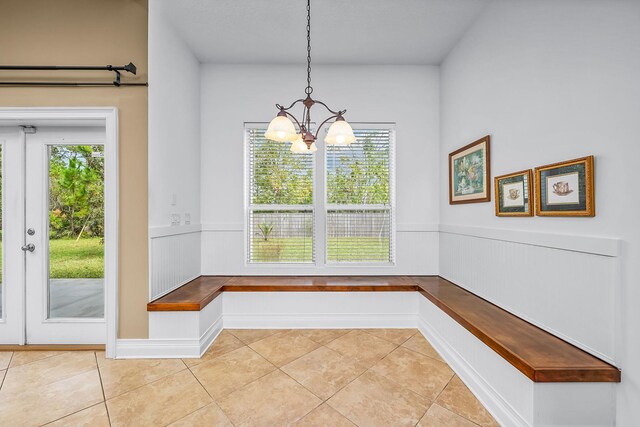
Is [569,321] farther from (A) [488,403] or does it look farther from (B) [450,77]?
(B) [450,77]

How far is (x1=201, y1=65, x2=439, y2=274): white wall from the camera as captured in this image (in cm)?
319

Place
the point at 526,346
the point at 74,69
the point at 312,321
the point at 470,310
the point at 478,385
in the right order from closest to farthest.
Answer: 1. the point at 526,346
2. the point at 478,385
3. the point at 470,310
4. the point at 74,69
5. the point at 312,321

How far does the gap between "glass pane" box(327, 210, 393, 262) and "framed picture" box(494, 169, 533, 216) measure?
1.30 m

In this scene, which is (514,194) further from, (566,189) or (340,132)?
(340,132)

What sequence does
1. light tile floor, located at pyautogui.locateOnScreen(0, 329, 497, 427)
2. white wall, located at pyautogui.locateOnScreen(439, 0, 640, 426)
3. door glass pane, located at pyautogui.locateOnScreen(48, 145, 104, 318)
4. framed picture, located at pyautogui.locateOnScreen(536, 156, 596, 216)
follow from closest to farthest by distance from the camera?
white wall, located at pyautogui.locateOnScreen(439, 0, 640, 426)
framed picture, located at pyautogui.locateOnScreen(536, 156, 596, 216)
light tile floor, located at pyautogui.locateOnScreen(0, 329, 497, 427)
door glass pane, located at pyautogui.locateOnScreen(48, 145, 104, 318)

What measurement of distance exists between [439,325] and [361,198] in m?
1.61

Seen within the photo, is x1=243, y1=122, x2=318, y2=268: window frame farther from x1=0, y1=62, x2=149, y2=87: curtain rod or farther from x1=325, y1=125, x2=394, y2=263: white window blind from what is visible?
x1=0, y1=62, x2=149, y2=87: curtain rod

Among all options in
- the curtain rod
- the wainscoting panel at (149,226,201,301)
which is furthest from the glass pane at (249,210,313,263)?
the curtain rod

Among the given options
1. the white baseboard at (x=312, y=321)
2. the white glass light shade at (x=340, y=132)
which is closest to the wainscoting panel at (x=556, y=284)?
the white baseboard at (x=312, y=321)

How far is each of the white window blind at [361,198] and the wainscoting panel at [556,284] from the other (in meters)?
1.07

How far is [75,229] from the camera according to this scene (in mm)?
2457

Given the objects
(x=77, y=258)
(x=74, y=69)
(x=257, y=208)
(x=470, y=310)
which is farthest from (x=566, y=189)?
(x=77, y=258)

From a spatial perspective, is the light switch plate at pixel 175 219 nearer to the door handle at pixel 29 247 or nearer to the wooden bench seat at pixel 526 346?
the door handle at pixel 29 247

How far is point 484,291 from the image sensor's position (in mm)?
2355
